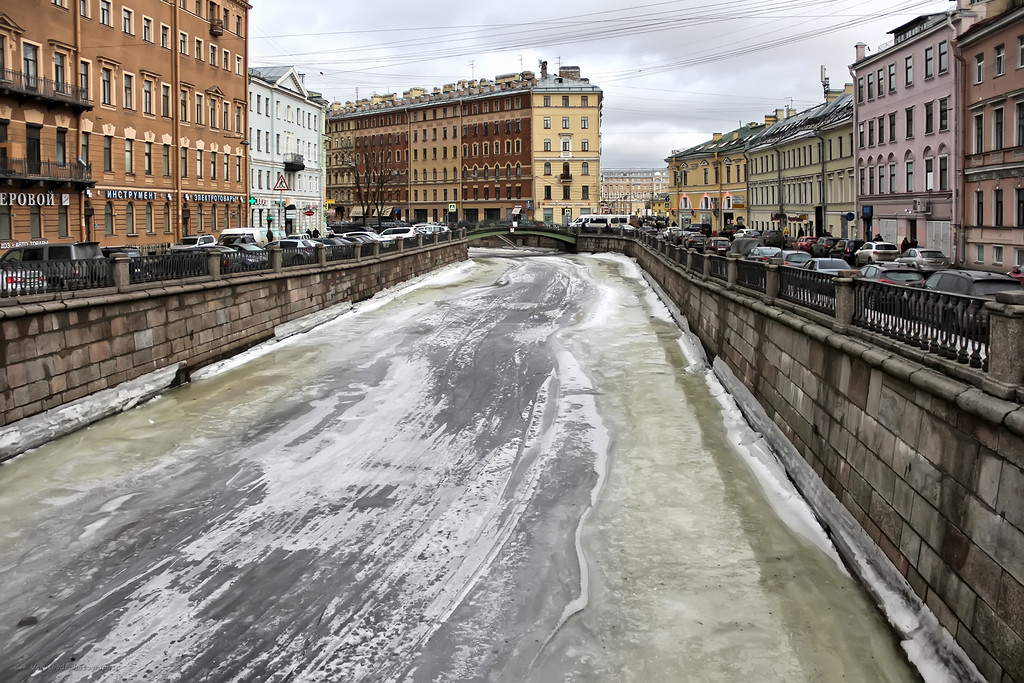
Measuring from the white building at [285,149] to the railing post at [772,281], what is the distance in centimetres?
4540

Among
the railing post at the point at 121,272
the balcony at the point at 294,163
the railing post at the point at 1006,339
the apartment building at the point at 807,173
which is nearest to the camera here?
the railing post at the point at 1006,339

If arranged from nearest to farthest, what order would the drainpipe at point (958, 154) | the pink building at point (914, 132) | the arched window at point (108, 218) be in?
the drainpipe at point (958, 154)
the arched window at point (108, 218)
the pink building at point (914, 132)

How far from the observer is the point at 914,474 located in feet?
31.0

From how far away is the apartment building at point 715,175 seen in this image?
3551 inches

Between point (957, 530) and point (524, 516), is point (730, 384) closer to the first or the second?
point (524, 516)

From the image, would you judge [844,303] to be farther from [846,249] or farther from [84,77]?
[84,77]

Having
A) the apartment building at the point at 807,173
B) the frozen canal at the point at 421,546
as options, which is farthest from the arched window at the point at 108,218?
the apartment building at the point at 807,173

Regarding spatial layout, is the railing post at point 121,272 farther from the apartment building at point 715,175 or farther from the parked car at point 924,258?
the apartment building at point 715,175

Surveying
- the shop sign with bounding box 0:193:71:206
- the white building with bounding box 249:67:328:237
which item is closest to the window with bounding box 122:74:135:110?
the shop sign with bounding box 0:193:71:206

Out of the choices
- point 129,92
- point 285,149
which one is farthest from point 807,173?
point 129,92

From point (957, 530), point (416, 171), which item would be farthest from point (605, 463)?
point (416, 171)

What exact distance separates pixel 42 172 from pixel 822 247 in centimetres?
3410

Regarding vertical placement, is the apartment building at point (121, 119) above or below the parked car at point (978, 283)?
above

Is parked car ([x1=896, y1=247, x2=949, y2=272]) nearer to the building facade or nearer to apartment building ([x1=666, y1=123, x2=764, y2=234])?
the building facade
